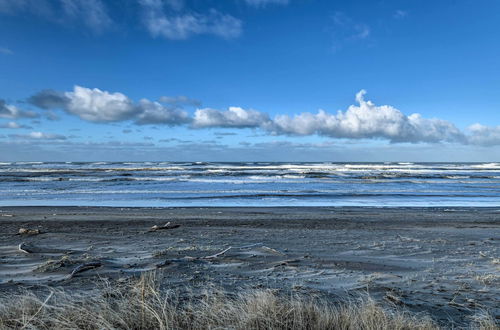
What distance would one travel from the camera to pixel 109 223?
42.4 feet


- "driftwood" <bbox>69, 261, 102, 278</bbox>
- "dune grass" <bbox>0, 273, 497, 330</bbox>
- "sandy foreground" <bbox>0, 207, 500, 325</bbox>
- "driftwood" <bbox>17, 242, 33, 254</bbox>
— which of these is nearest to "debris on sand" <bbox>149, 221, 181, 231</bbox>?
"sandy foreground" <bbox>0, 207, 500, 325</bbox>

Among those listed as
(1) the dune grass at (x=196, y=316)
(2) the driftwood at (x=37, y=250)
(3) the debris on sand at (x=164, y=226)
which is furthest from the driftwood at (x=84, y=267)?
(3) the debris on sand at (x=164, y=226)

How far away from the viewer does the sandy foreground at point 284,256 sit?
5434 millimetres

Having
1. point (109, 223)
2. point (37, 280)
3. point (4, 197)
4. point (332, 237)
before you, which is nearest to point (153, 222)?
point (109, 223)

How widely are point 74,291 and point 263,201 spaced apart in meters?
17.0

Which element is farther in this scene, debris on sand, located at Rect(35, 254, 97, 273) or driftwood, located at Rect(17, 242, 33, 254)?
driftwood, located at Rect(17, 242, 33, 254)

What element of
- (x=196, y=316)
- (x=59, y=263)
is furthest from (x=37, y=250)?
(x=196, y=316)

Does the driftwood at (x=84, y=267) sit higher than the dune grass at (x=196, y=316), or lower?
lower

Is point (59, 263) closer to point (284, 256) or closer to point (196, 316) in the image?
point (196, 316)

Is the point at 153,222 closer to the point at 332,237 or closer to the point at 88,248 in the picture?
the point at 88,248

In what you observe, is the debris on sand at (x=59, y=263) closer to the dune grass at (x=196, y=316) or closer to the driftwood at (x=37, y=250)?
the driftwood at (x=37, y=250)

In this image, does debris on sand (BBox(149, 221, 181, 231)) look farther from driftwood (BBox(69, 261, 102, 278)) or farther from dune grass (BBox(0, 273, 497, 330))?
dune grass (BBox(0, 273, 497, 330))

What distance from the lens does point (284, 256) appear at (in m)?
7.62

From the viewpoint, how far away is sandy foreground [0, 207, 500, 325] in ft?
17.8
